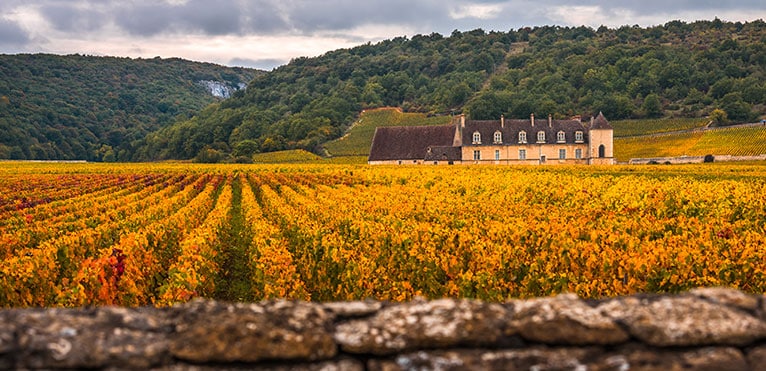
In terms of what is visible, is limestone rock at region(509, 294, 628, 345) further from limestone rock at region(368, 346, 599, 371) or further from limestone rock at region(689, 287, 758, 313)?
limestone rock at region(689, 287, 758, 313)

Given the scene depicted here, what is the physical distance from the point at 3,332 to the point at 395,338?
2.07m

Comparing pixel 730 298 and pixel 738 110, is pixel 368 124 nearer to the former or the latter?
pixel 738 110

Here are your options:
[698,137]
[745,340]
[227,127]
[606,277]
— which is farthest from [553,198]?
[227,127]

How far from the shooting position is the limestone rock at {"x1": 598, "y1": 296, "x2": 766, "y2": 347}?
11.9 ft

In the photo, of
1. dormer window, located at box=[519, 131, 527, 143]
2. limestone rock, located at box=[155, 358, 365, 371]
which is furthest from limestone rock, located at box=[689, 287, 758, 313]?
dormer window, located at box=[519, 131, 527, 143]

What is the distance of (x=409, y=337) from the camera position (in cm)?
368

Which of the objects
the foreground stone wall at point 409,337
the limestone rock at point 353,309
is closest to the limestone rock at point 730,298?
the foreground stone wall at point 409,337

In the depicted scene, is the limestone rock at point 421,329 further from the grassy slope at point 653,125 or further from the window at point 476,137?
the grassy slope at point 653,125

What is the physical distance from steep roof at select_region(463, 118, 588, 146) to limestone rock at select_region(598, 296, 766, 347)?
98.5 m

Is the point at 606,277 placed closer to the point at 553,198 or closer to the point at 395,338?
the point at 395,338

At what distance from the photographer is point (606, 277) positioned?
10664 millimetres

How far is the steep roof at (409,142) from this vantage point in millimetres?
106750

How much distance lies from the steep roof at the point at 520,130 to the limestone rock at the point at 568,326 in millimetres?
98603

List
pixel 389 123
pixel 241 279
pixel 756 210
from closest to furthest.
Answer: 1. pixel 241 279
2. pixel 756 210
3. pixel 389 123
